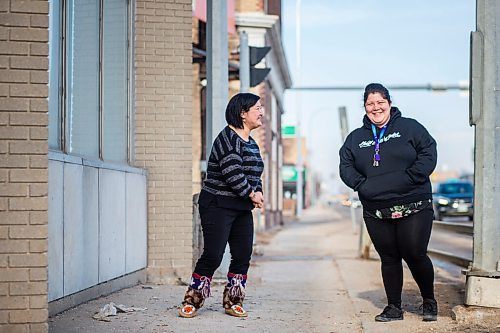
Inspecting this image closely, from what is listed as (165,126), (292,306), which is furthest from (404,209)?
(165,126)

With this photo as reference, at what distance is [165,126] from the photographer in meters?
10.4

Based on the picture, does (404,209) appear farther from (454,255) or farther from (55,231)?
(454,255)

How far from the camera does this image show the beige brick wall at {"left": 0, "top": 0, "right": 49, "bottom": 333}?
532 cm

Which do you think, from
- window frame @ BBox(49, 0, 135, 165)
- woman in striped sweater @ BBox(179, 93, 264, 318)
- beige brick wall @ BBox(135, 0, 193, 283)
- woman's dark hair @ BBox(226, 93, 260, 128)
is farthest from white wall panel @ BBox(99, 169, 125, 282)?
woman's dark hair @ BBox(226, 93, 260, 128)

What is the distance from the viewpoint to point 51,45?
756 cm

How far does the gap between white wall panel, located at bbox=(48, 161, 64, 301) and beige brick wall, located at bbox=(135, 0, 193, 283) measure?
3.11 meters

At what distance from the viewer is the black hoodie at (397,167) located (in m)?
7.07

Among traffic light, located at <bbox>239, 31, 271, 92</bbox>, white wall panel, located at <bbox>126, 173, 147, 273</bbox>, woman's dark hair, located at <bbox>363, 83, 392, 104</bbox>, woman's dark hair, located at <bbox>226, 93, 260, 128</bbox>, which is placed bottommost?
white wall panel, located at <bbox>126, 173, 147, 273</bbox>

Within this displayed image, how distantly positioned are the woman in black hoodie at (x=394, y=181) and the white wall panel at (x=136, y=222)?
8.83ft

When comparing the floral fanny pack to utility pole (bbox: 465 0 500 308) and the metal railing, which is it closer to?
utility pole (bbox: 465 0 500 308)

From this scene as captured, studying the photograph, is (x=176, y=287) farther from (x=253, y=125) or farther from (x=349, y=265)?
(x=349, y=265)

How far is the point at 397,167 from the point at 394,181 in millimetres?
104

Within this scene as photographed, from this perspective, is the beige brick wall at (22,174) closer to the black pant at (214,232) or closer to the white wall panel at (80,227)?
the white wall panel at (80,227)

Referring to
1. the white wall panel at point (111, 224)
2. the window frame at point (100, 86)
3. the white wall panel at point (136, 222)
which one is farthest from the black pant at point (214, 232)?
the white wall panel at point (136, 222)
